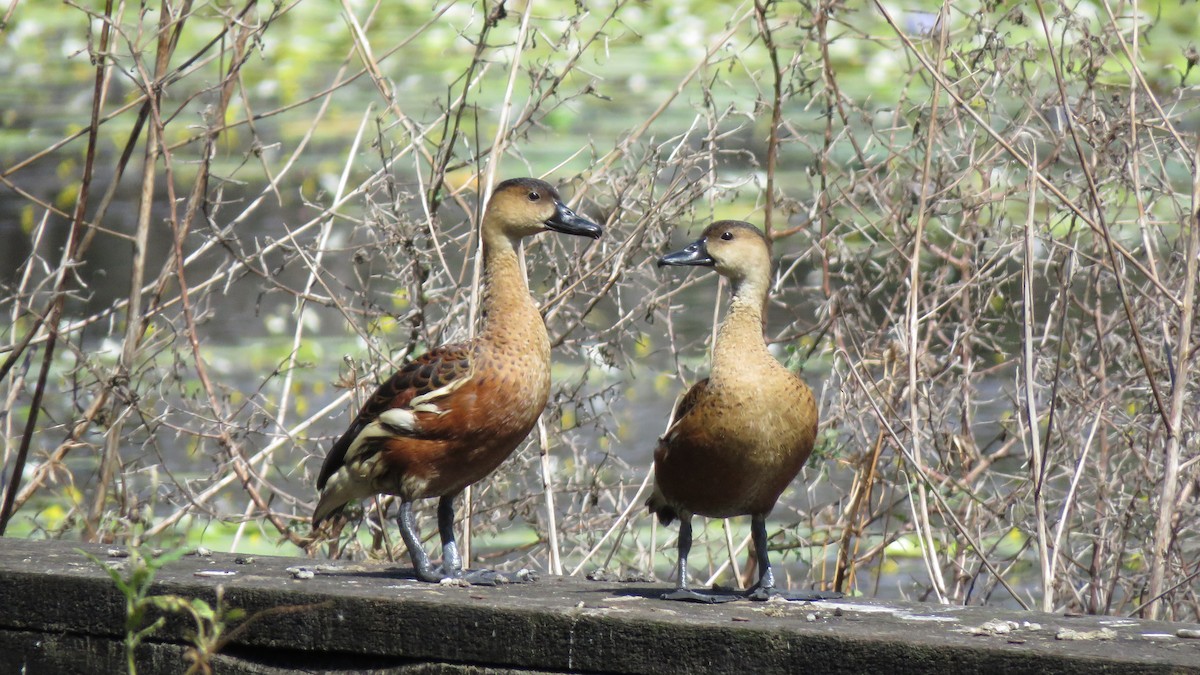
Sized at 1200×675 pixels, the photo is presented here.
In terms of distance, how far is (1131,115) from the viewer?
3.65 m

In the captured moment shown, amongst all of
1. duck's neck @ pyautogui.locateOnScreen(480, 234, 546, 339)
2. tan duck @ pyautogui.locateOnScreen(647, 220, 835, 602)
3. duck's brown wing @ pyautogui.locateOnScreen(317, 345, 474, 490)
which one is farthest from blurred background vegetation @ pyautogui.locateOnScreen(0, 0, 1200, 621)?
duck's brown wing @ pyautogui.locateOnScreen(317, 345, 474, 490)

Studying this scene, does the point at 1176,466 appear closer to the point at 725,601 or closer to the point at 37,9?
the point at 725,601

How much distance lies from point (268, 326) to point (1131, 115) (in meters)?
6.42

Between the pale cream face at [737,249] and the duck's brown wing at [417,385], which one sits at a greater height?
the pale cream face at [737,249]

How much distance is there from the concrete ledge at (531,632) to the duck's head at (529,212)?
1.01 metres

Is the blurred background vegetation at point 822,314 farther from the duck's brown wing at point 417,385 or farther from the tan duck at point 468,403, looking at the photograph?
the duck's brown wing at point 417,385

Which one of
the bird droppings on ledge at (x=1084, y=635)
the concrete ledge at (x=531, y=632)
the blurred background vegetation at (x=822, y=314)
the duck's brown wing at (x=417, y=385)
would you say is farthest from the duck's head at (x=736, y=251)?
the bird droppings on ledge at (x=1084, y=635)

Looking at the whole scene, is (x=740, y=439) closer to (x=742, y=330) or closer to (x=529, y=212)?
(x=742, y=330)

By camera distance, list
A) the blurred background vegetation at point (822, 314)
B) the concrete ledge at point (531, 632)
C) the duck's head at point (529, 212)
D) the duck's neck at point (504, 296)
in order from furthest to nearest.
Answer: the blurred background vegetation at point (822, 314)
the duck's head at point (529, 212)
the duck's neck at point (504, 296)
the concrete ledge at point (531, 632)

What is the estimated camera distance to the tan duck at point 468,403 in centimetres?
364

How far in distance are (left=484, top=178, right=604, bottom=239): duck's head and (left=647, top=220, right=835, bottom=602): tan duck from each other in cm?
52

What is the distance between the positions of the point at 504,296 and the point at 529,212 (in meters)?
0.23

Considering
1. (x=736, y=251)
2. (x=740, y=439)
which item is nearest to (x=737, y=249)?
(x=736, y=251)

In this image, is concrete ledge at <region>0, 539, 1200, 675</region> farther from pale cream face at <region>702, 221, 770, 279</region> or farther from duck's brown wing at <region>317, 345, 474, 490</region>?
pale cream face at <region>702, 221, 770, 279</region>
